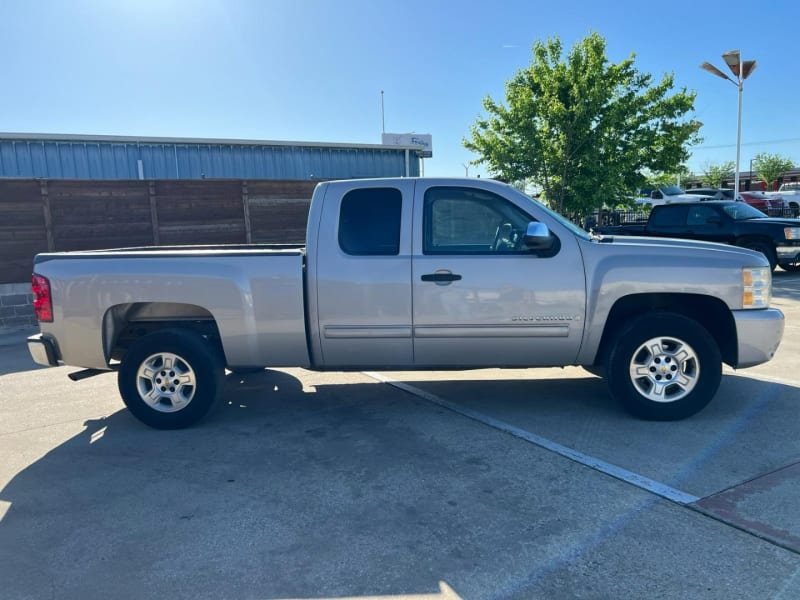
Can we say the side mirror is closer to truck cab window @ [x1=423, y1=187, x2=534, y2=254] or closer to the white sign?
truck cab window @ [x1=423, y1=187, x2=534, y2=254]

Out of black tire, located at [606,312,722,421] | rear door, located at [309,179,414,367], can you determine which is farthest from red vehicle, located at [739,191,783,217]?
rear door, located at [309,179,414,367]

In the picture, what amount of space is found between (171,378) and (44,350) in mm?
1040

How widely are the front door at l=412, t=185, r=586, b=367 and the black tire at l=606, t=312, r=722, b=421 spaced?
0.39 metres

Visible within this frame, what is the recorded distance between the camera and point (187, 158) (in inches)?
601

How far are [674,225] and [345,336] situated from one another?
1147cm

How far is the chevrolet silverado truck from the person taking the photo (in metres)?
12.9

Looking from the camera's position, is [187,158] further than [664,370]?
Yes

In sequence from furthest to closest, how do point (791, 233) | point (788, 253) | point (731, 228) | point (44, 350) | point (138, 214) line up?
point (731, 228) → point (788, 253) → point (791, 233) → point (138, 214) → point (44, 350)

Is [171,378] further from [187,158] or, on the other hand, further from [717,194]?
[717,194]

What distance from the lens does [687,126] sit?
54.9ft

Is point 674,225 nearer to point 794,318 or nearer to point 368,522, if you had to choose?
point 794,318

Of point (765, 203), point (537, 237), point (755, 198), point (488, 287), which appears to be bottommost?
point (488, 287)

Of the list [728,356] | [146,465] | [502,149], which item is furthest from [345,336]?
[502,149]

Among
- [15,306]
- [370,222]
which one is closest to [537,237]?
[370,222]
